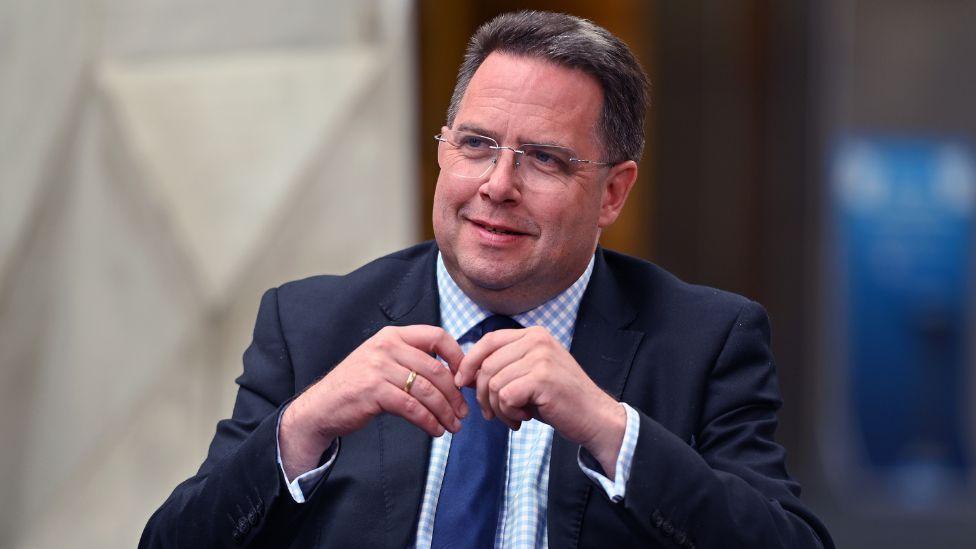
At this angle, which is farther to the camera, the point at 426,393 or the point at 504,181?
the point at 504,181

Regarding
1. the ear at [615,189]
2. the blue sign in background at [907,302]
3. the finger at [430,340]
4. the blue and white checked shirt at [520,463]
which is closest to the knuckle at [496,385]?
the finger at [430,340]

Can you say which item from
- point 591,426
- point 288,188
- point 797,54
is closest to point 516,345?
point 591,426

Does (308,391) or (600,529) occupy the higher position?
(308,391)

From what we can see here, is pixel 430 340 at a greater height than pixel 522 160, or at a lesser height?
lesser

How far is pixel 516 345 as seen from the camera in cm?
204

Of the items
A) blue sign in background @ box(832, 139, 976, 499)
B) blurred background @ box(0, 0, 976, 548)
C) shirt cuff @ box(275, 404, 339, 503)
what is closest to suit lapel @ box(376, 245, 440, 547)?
shirt cuff @ box(275, 404, 339, 503)

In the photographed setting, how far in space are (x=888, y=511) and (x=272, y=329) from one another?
199 inches

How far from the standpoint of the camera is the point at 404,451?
2.31 metres

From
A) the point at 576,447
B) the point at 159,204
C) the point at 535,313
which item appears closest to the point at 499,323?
the point at 535,313

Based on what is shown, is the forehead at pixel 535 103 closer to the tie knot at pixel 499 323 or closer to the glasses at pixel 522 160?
the glasses at pixel 522 160

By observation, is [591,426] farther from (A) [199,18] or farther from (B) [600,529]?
(A) [199,18]

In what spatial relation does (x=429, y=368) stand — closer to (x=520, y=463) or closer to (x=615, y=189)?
(x=520, y=463)

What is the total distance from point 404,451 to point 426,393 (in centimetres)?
31

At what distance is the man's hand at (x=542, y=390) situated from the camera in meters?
2.01
